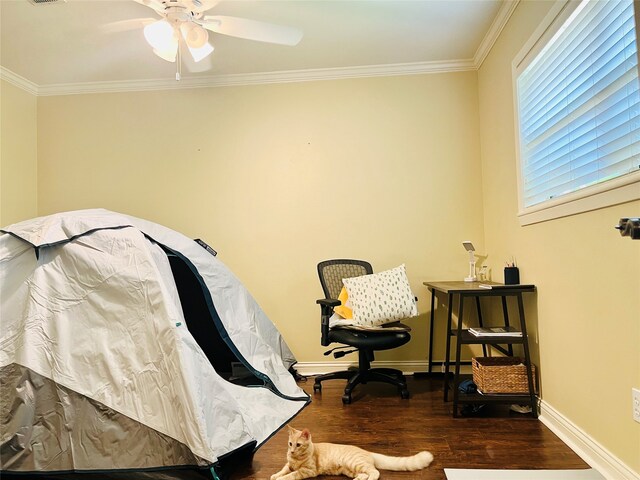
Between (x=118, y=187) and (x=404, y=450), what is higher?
(x=118, y=187)

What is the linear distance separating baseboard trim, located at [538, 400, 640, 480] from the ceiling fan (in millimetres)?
2523

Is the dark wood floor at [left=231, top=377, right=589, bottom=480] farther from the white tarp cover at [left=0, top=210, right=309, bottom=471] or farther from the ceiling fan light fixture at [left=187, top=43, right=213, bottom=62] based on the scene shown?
the ceiling fan light fixture at [left=187, top=43, right=213, bottom=62]

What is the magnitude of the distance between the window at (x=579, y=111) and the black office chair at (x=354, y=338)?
1.13 metres

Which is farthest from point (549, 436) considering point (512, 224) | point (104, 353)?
point (104, 353)

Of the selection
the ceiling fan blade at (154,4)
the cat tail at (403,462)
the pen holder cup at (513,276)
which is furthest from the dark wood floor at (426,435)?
the ceiling fan blade at (154,4)

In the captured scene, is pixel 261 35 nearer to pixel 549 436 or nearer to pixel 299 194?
pixel 299 194

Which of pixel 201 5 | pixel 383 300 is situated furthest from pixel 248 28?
pixel 383 300

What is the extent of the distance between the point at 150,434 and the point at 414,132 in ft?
9.16

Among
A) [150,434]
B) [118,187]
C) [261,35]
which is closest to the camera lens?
[150,434]

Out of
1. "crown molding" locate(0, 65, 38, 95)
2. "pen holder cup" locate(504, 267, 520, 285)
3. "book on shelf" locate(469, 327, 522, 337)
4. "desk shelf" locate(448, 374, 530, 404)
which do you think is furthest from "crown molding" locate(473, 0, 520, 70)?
"crown molding" locate(0, 65, 38, 95)

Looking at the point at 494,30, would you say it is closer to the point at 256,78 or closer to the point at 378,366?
the point at 256,78

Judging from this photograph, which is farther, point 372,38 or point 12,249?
point 372,38

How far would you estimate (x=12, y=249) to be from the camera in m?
1.92

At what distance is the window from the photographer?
1.54 meters
